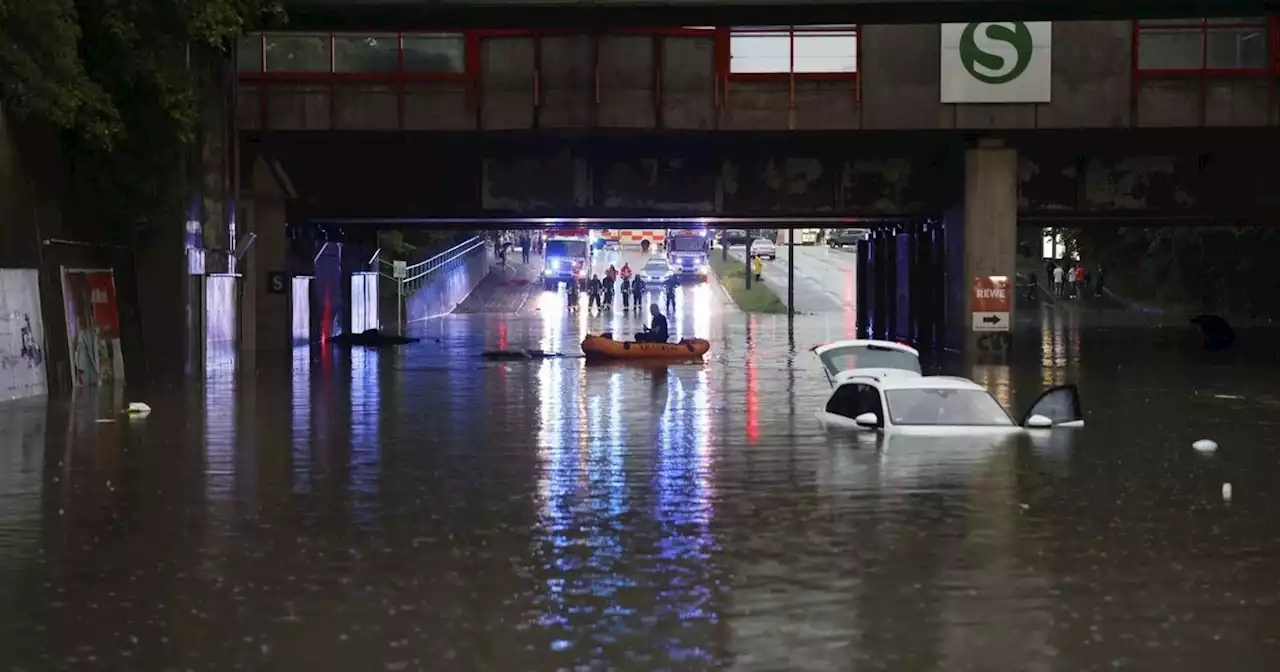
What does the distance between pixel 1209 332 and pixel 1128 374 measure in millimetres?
11456

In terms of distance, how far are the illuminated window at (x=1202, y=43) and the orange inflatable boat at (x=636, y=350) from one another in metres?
12.4

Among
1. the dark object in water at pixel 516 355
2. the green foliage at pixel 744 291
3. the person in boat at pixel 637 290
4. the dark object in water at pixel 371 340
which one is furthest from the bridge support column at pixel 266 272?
the green foliage at pixel 744 291

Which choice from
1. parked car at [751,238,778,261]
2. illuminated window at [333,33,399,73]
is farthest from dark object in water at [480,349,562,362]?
parked car at [751,238,778,261]

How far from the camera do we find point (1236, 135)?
1736 inches

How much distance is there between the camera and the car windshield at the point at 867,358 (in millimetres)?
29062

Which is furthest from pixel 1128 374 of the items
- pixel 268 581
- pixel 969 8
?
pixel 268 581

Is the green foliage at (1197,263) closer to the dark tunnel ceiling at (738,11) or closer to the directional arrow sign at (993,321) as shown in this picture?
the directional arrow sign at (993,321)

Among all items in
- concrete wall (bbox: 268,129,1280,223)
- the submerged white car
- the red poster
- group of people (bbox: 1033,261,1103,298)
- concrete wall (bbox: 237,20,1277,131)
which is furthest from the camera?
group of people (bbox: 1033,261,1103,298)

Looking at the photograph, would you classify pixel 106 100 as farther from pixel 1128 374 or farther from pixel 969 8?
pixel 1128 374

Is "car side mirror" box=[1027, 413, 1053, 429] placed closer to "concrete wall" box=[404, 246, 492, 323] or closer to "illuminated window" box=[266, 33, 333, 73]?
"illuminated window" box=[266, 33, 333, 73]

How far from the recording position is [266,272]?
48.8 m

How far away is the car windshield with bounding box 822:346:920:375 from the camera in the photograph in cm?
2906

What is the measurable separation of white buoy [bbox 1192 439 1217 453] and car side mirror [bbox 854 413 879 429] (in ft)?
12.6

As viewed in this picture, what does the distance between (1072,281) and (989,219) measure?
139ft
